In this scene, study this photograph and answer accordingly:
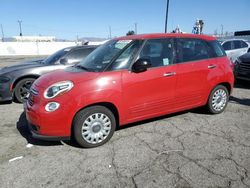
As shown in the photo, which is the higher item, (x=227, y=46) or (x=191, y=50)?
(x=227, y=46)

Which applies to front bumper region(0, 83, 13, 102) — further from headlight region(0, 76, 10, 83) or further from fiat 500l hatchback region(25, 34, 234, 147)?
fiat 500l hatchback region(25, 34, 234, 147)

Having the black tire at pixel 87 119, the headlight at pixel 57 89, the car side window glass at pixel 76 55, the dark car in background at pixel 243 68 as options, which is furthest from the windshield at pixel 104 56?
the dark car in background at pixel 243 68

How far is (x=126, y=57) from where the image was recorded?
4113mm

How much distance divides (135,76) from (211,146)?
5.48 ft

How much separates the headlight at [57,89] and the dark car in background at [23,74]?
9.00 feet

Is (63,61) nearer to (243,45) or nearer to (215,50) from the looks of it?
(215,50)

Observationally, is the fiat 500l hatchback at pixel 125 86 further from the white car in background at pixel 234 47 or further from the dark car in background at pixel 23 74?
the white car in background at pixel 234 47

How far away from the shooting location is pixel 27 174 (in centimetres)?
321

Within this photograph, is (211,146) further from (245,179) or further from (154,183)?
(154,183)

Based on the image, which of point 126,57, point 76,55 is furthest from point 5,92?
point 126,57

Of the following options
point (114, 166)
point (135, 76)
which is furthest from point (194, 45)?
point (114, 166)

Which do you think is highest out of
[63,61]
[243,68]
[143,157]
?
[63,61]

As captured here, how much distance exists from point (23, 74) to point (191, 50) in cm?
446

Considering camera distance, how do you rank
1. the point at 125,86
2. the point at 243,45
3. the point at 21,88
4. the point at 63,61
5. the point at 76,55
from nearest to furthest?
the point at 125,86
the point at 21,88
the point at 63,61
the point at 76,55
the point at 243,45
